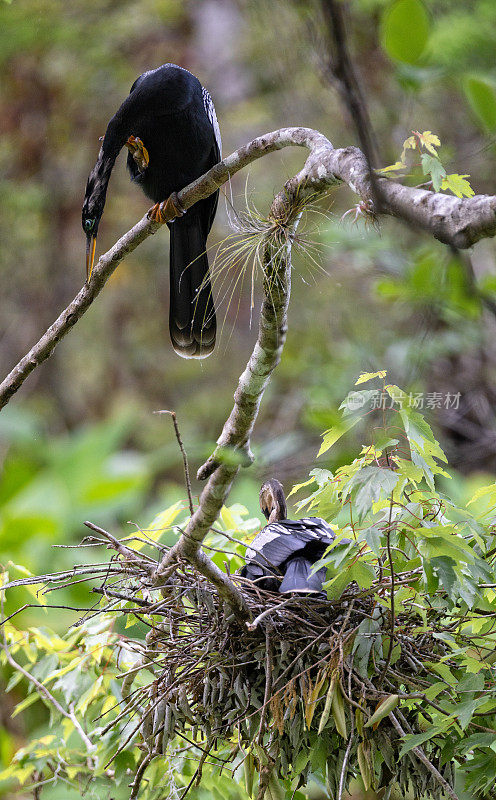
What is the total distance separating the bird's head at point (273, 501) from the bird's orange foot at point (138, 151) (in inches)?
53.5

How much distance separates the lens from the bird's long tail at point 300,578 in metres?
1.75

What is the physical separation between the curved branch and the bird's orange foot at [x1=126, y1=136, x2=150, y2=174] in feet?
1.55

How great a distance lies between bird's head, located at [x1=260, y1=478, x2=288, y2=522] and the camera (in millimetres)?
2326

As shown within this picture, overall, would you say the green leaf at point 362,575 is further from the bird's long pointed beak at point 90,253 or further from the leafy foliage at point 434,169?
the bird's long pointed beak at point 90,253

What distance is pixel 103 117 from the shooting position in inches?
278

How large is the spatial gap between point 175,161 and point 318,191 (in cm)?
142

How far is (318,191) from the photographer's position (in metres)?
1.62

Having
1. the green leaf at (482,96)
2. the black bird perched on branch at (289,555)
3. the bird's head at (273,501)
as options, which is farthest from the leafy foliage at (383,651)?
the green leaf at (482,96)

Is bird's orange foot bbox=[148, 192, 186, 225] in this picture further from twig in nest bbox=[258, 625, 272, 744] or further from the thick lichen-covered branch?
twig in nest bbox=[258, 625, 272, 744]

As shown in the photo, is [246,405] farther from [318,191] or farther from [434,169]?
[434,169]

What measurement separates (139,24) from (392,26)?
22.5 ft

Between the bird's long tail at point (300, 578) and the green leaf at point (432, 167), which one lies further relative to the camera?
the bird's long tail at point (300, 578)

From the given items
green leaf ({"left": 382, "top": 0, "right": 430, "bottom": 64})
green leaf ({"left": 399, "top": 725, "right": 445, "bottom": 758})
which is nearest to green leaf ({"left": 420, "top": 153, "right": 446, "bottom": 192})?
green leaf ({"left": 382, "top": 0, "right": 430, "bottom": 64})

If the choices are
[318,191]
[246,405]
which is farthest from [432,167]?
[246,405]
